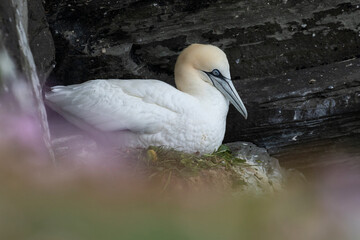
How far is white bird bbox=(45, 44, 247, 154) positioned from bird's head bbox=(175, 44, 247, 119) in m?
0.04

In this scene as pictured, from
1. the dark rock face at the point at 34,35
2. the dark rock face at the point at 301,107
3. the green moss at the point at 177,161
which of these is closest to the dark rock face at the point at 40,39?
the dark rock face at the point at 34,35

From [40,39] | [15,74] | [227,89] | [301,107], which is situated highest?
[15,74]

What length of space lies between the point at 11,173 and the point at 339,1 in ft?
13.6

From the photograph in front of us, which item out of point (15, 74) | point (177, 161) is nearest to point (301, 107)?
point (177, 161)

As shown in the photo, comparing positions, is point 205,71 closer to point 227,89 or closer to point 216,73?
point 216,73

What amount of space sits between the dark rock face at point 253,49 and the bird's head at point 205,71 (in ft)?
1.58

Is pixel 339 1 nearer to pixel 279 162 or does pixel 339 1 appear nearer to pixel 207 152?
pixel 279 162

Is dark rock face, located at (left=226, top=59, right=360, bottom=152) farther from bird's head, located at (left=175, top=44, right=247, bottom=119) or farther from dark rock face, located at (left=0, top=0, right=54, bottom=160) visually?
dark rock face, located at (left=0, top=0, right=54, bottom=160)

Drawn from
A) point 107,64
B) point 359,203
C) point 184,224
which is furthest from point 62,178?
point 107,64

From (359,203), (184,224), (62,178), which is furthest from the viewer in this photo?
(359,203)

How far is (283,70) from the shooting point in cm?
494

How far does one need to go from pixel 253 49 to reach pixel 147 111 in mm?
1506

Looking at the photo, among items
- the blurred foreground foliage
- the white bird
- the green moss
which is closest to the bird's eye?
the white bird

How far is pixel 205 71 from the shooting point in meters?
4.21
